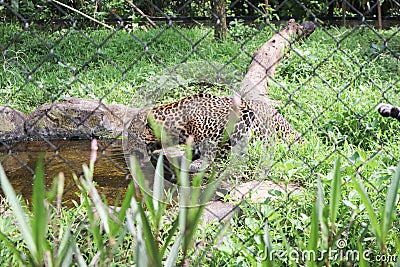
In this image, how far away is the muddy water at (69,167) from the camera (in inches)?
127

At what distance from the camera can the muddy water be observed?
3219 mm

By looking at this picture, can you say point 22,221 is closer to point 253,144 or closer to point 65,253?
point 65,253

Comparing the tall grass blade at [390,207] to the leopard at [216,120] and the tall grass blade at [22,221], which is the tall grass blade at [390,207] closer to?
the tall grass blade at [22,221]

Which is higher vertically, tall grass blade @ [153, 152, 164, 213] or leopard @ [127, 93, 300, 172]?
tall grass blade @ [153, 152, 164, 213]

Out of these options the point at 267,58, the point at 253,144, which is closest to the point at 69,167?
the point at 253,144

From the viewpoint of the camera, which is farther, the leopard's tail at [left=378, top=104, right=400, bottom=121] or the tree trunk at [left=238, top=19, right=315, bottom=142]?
the tree trunk at [left=238, top=19, right=315, bottom=142]

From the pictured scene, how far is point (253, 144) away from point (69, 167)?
124 cm

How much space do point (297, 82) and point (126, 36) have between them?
2655 millimetres

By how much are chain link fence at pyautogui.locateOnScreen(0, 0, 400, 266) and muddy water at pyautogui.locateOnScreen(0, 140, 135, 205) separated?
0.5 inches

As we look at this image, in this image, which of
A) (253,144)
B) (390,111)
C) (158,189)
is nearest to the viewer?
(158,189)

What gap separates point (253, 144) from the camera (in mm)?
3258

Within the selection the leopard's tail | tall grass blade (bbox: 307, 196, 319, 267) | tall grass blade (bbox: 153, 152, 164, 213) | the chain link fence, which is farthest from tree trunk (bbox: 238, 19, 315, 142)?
Answer: tall grass blade (bbox: 307, 196, 319, 267)

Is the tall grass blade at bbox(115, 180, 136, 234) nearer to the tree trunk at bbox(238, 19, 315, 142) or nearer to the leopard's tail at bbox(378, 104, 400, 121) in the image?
the leopard's tail at bbox(378, 104, 400, 121)

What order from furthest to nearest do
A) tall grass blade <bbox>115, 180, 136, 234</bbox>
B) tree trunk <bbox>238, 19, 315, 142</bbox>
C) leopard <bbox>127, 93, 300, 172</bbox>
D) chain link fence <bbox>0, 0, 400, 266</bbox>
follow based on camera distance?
tree trunk <bbox>238, 19, 315, 142</bbox>
leopard <bbox>127, 93, 300, 172</bbox>
chain link fence <bbox>0, 0, 400, 266</bbox>
tall grass blade <bbox>115, 180, 136, 234</bbox>
